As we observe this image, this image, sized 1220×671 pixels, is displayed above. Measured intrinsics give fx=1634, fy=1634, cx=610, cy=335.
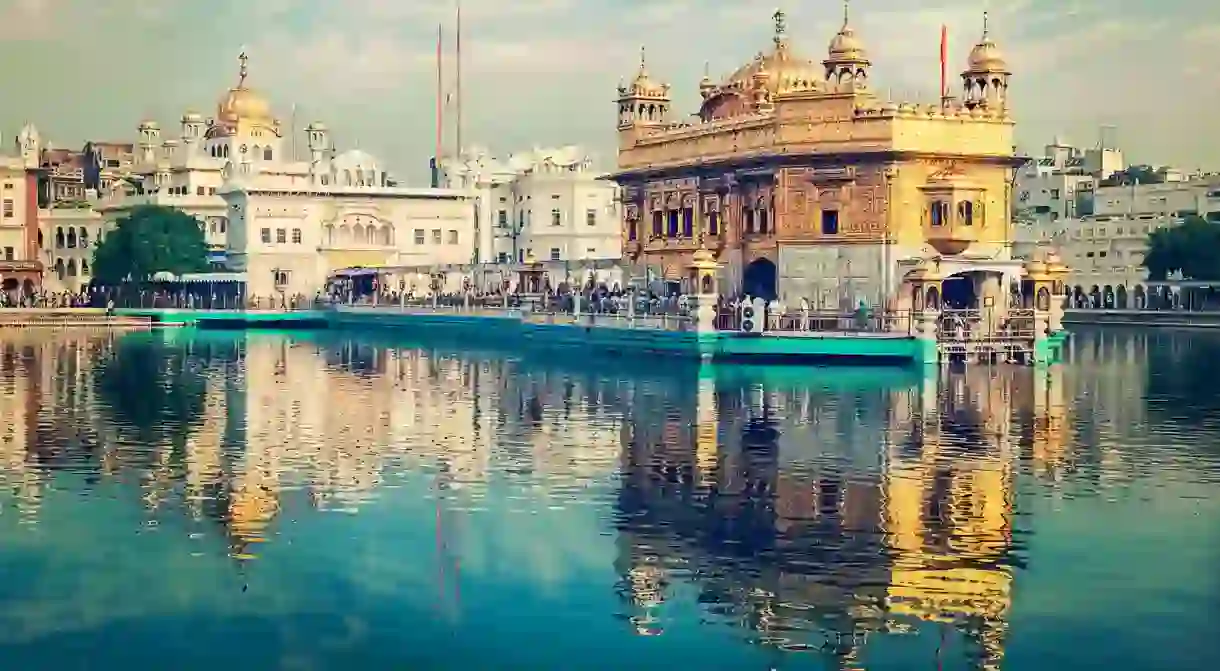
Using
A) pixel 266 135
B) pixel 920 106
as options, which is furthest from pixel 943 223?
pixel 266 135

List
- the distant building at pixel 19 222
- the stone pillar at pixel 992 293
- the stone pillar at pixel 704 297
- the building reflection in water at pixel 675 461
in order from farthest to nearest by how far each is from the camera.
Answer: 1. the distant building at pixel 19 222
2. the stone pillar at pixel 992 293
3. the stone pillar at pixel 704 297
4. the building reflection in water at pixel 675 461

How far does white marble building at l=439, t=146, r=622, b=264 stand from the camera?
68.9 m

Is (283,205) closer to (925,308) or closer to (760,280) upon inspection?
(760,280)

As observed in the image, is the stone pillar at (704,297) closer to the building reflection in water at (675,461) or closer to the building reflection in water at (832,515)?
the building reflection in water at (675,461)

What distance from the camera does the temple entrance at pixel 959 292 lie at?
39.4 m

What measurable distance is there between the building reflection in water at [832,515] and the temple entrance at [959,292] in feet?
46.6

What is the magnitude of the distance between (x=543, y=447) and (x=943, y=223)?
2084 centimetres

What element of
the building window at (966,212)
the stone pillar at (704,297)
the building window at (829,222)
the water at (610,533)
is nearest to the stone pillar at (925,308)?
the building window at (966,212)

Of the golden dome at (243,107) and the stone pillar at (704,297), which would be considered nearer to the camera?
the stone pillar at (704,297)

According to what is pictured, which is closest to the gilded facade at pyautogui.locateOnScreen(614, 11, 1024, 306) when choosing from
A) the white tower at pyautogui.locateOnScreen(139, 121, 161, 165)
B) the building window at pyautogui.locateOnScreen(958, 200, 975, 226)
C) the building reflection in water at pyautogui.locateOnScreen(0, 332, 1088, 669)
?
the building window at pyautogui.locateOnScreen(958, 200, 975, 226)

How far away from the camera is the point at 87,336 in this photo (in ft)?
160

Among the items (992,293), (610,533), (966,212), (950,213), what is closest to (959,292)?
(992,293)

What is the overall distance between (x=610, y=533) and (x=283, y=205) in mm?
51606

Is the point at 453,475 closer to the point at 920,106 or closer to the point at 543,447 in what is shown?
the point at 543,447
